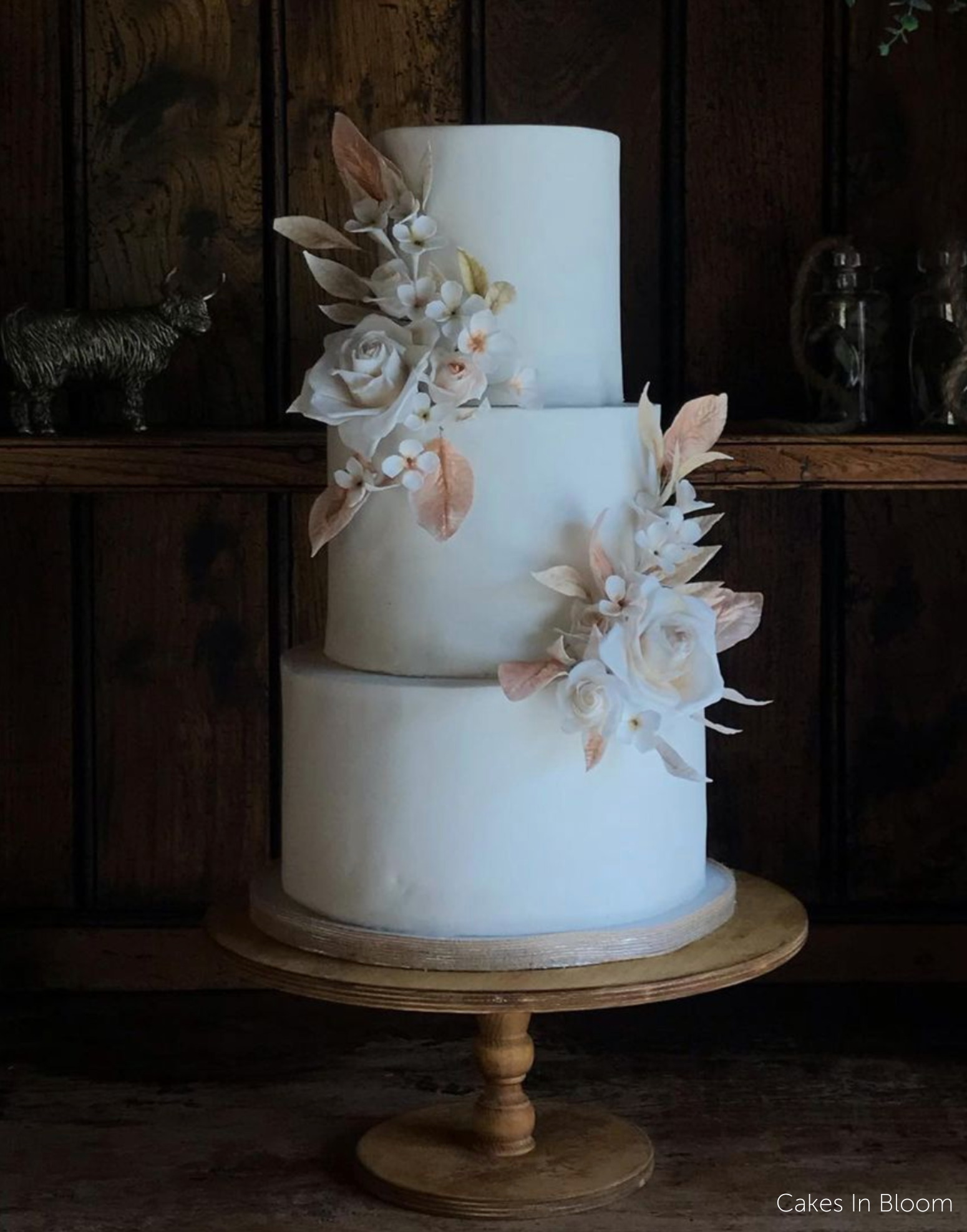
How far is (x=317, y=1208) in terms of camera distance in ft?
4.77

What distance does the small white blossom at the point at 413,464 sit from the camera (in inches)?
51.8

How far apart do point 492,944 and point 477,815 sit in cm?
9

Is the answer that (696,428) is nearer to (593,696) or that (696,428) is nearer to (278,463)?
(593,696)

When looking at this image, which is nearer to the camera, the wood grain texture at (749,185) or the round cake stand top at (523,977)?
the round cake stand top at (523,977)

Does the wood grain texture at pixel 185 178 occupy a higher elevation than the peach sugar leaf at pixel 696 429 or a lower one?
higher

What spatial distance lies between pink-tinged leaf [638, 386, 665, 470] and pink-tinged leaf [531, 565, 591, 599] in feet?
0.44

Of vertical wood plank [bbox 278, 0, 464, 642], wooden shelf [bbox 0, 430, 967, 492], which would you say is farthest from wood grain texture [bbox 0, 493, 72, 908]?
vertical wood plank [bbox 278, 0, 464, 642]

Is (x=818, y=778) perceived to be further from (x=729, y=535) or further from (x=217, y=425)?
(x=217, y=425)

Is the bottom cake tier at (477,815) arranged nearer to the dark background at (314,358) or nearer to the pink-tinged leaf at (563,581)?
the pink-tinged leaf at (563,581)

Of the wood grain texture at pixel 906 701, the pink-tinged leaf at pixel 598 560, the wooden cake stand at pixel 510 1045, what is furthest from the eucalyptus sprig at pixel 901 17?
the wooden cake stand at pixel 510 1045

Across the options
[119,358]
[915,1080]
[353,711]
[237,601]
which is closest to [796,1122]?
[915,1080]

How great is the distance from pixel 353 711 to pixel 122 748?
0.62m

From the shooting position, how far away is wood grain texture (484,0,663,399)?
1.84 m

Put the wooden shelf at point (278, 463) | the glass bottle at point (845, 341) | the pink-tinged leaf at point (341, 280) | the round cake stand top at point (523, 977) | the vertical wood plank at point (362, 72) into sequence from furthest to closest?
the vertical wood plank at point (362, 72) < the glass bottle at point (845, 341) < the wooden shelf at point (278, 463) < the pink-tinged leaf at point (341, 280) < the round cake stand top at point (523, 977)
